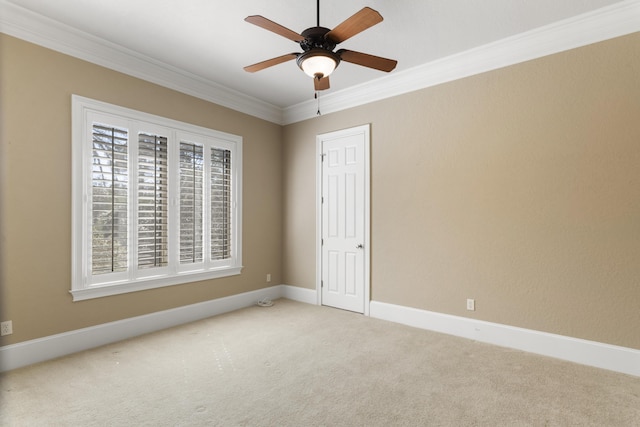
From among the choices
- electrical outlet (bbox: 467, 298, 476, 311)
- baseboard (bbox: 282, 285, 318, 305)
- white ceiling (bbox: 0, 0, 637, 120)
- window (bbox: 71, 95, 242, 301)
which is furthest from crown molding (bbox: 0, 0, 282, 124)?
electrical outlet (bbox: 467, 298, 476, 311)

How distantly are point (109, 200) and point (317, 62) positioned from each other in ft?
8.50

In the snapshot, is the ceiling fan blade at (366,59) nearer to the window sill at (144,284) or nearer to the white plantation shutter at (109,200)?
the white plantation shutter at (109,200)

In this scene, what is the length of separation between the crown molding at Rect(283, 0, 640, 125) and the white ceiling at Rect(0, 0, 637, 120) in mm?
86

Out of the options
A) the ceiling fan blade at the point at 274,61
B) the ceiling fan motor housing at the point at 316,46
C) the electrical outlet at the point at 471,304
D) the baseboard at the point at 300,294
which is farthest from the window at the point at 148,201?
the electrical outlet at the point at 471,304

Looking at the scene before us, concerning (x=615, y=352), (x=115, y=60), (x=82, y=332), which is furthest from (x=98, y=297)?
(x=615, y=352)

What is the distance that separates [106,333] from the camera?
3312 mm

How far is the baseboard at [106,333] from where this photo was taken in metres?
2.79

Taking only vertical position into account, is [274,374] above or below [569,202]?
below

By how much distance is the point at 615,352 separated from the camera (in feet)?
9.00

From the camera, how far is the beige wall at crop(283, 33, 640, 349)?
279 centimetres

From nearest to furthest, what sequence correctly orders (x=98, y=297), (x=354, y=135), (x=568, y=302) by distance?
(x=568, y=302), (x=98, y=297), (x=354, y=135)

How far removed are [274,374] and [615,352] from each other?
9.49 feet

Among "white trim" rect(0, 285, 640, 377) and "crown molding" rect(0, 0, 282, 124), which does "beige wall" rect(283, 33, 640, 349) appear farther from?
"crown molding" rect(0, 0, 282, 124)

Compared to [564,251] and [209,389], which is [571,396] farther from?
[209,389]
